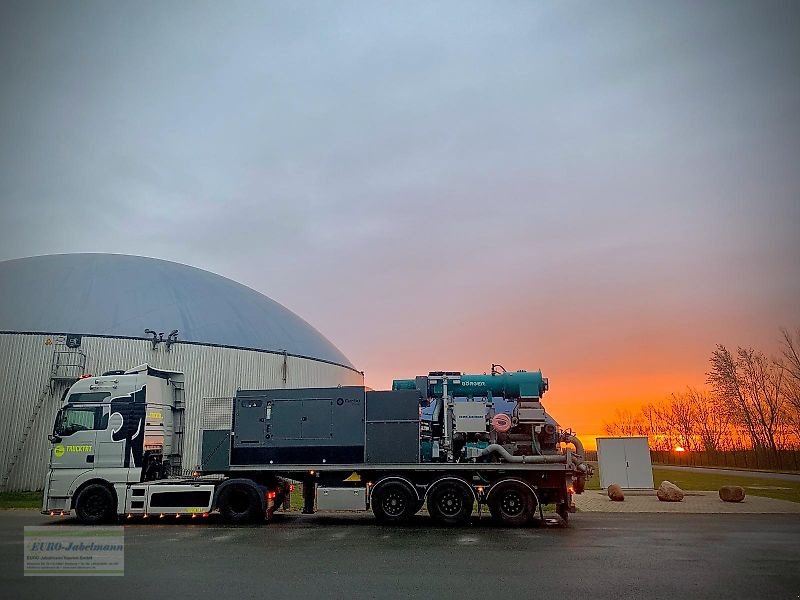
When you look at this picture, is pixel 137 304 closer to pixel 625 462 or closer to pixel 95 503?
pixel 95 503

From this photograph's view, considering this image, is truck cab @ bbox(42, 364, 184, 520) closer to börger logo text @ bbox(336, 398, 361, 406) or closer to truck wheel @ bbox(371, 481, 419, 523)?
börger logo text @ bbox(336, 398, 361, 406)

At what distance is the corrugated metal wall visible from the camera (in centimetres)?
2925

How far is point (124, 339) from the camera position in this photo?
107 feet

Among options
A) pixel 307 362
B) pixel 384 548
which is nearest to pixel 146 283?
pixel 307 362

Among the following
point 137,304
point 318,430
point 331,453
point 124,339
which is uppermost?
point 137,304

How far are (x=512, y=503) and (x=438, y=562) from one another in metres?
6.36

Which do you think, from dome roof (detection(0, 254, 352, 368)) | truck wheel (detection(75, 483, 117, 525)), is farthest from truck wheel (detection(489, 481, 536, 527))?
dome roof (detection(0, 254, 352, 368))

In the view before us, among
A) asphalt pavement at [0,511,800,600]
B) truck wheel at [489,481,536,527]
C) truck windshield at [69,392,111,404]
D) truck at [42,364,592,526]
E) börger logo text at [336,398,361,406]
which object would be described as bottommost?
asphalt pavement at [0,511,800,600]

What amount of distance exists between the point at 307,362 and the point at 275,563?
2970 cm

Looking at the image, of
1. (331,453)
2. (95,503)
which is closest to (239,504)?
(331,453)

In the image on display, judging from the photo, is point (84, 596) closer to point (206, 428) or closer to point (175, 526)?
point (175, 526)

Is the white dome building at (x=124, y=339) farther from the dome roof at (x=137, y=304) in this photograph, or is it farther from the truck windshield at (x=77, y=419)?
the truck windshield at (x=77, y=419)

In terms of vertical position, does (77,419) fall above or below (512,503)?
above

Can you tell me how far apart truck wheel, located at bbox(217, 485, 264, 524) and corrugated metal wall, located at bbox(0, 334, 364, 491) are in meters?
9.87
